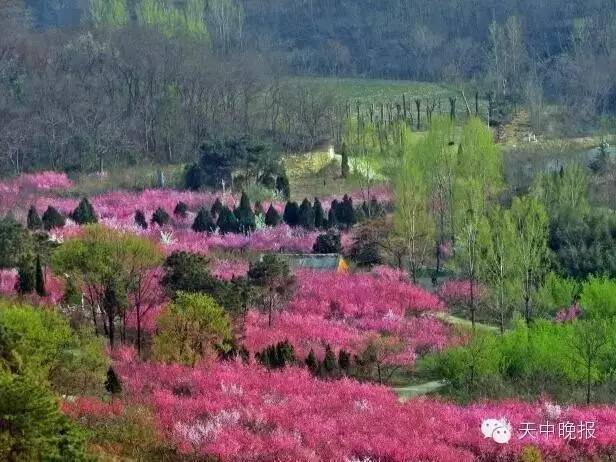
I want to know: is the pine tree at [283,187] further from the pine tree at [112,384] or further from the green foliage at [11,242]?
the pine tree at [112,384]

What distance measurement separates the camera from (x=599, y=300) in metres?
18.7

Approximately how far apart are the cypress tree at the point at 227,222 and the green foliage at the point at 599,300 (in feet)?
35.8

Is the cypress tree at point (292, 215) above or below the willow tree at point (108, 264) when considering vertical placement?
below

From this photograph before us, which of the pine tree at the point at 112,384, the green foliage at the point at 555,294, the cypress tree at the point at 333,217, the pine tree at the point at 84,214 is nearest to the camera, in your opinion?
the pine tree at the point at 112,384

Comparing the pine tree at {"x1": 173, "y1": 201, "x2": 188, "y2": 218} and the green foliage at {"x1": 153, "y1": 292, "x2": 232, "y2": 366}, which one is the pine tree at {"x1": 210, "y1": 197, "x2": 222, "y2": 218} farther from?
the green foliage at {"x1": 153, "y1": 292, "x2": 232, "y2": 366}

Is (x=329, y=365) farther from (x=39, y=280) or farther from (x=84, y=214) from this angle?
(x=84, y=214)

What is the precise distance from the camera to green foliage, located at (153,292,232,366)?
14.9m

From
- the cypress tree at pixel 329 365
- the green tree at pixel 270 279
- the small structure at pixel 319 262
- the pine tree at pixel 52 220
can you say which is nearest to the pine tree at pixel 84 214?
the pine tree at pixel 52 220

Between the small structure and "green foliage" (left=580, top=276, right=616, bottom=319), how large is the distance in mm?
6019

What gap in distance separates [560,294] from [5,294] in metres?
12.0

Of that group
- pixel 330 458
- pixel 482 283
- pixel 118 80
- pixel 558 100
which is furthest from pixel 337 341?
pixel 558 100

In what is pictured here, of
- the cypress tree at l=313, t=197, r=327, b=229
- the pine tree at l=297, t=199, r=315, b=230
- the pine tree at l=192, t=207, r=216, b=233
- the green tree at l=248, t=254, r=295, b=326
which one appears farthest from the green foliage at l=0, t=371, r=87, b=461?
the cypress tree at l=313, t=197, r=327, b=229

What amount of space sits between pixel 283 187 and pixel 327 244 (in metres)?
8.65

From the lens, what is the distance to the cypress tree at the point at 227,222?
2652 centimetres
